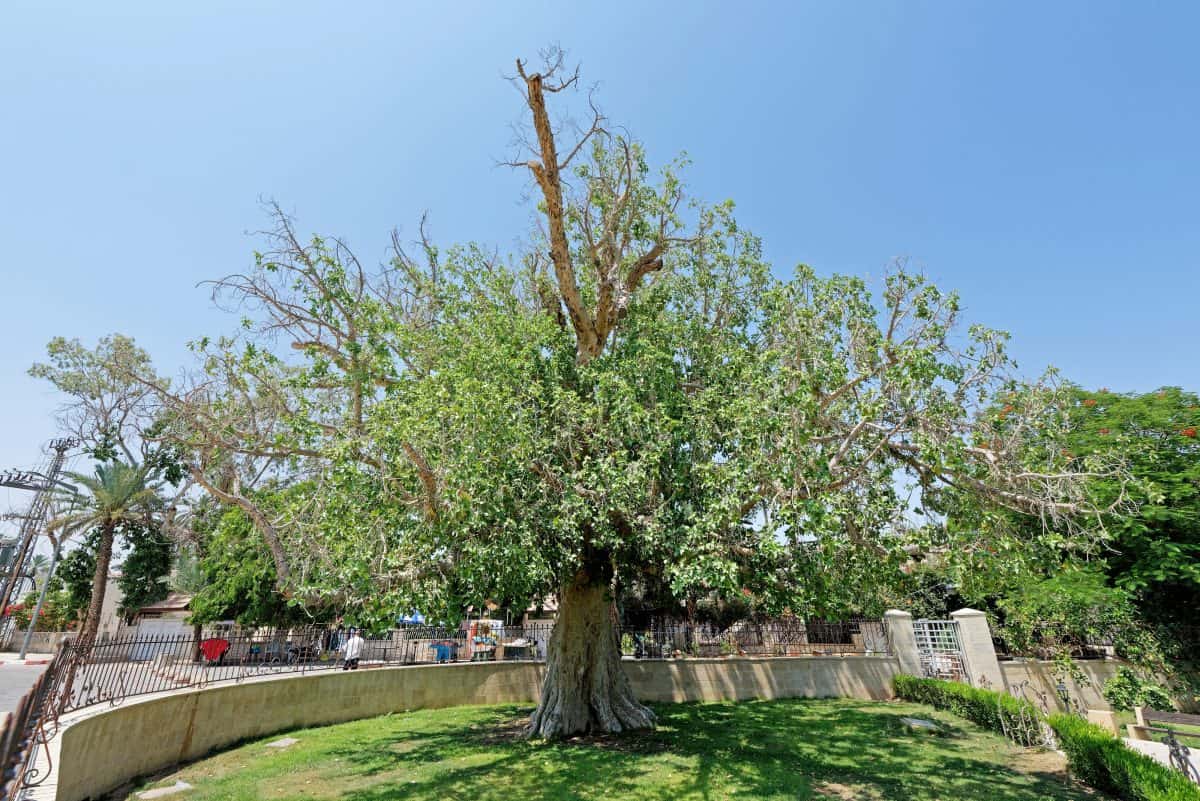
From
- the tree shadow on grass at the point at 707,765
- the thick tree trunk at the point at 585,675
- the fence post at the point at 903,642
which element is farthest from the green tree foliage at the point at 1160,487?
the thick tree trunk at the point at 585,675

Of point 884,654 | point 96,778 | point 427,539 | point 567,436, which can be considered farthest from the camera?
point 884,654

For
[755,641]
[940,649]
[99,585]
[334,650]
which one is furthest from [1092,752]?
[99,585]

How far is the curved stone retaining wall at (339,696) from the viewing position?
8203mm

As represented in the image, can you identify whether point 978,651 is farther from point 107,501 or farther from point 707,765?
point 107,501

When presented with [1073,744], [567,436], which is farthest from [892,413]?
[1073,744]

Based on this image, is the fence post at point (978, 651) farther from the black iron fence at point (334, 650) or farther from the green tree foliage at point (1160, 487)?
the green tree foliage at point (1160, 487)

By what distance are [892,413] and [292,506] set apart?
33.8 feet

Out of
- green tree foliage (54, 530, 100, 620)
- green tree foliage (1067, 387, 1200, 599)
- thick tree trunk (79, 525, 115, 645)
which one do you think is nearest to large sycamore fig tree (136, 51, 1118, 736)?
green tree foliage (1067, 387, 1200, 599)

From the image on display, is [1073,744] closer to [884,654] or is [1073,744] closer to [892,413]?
[892,413]

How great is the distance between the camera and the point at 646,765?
962 cm

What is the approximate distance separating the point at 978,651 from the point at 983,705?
13.6ft

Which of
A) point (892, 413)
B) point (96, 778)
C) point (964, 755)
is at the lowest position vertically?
point (964, 755)

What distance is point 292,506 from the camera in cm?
998

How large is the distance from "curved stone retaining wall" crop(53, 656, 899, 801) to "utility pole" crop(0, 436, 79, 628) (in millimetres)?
21148
